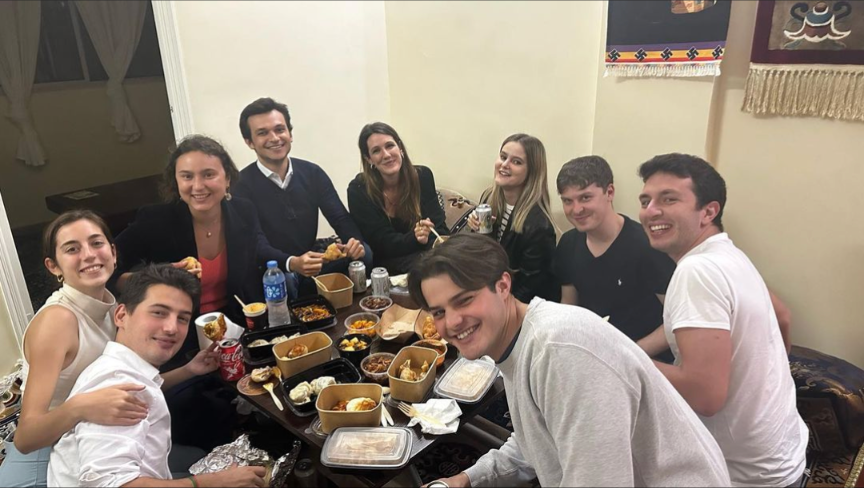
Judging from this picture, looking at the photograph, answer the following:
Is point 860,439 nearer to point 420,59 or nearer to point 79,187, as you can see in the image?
point 420,59

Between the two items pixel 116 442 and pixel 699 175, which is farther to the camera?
pixel 699 175

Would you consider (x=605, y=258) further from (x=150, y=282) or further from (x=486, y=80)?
(x=150, y=282)

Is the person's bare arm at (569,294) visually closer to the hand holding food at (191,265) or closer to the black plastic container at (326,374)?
the black plastic container at (326,374)

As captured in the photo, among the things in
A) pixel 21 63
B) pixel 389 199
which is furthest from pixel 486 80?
pixel 21 63

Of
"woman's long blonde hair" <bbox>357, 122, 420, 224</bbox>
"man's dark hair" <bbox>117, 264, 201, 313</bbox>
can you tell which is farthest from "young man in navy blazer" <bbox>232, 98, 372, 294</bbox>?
"man's dark hair" <bbox>117, 264, 201, 313</bbox>

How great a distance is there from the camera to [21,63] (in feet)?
7.22

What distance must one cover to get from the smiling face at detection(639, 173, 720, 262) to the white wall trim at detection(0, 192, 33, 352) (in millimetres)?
2207

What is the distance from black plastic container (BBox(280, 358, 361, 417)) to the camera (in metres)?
1.48

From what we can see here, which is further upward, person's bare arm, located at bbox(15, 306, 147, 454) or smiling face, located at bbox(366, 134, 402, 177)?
smiling face, located at bbox(366, 134, 402, 177)

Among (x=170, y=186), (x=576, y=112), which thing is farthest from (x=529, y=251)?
(x=170, y=186)

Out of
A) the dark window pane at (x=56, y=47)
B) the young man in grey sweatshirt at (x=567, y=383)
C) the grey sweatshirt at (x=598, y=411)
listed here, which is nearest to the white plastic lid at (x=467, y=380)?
the young man in grey sweatshirt at (x=567, y=383)

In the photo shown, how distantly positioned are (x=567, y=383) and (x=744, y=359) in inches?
24.1

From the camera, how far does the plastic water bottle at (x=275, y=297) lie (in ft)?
6.06

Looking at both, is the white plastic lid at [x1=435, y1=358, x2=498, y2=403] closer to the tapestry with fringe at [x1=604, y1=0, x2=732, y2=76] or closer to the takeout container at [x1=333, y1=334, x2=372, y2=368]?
the takeout container at [x1=333, y1=334, x2=372, y2=368]
